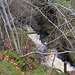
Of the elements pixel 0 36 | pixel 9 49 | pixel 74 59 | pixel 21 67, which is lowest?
pixel 74 59

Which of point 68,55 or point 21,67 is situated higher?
point 21,67

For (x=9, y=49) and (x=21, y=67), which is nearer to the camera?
(x=21, y=67)

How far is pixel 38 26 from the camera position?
30.9 feet

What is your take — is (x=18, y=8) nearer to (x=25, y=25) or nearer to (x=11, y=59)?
(x=25, y=25)

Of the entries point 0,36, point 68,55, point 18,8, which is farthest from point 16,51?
point 68,55

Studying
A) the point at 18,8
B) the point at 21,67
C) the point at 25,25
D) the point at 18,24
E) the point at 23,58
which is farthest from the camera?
the point at 25,25

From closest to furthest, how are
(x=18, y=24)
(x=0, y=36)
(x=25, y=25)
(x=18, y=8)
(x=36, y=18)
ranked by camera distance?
(x=0, y=36) < (x=18, y=8) < (x=18, y=24) < (x=25, y=25) < (x=36, y=18)

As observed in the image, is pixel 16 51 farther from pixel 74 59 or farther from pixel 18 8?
pixel 74 59

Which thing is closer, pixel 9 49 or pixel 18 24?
pixel 9 49

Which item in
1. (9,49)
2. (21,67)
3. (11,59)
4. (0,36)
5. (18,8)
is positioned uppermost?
(18,8)

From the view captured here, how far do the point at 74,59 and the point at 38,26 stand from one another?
A: 493cm

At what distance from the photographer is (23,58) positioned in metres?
4.48

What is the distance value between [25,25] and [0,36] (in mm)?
2932

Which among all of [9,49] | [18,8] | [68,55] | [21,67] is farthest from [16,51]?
[68,55]
